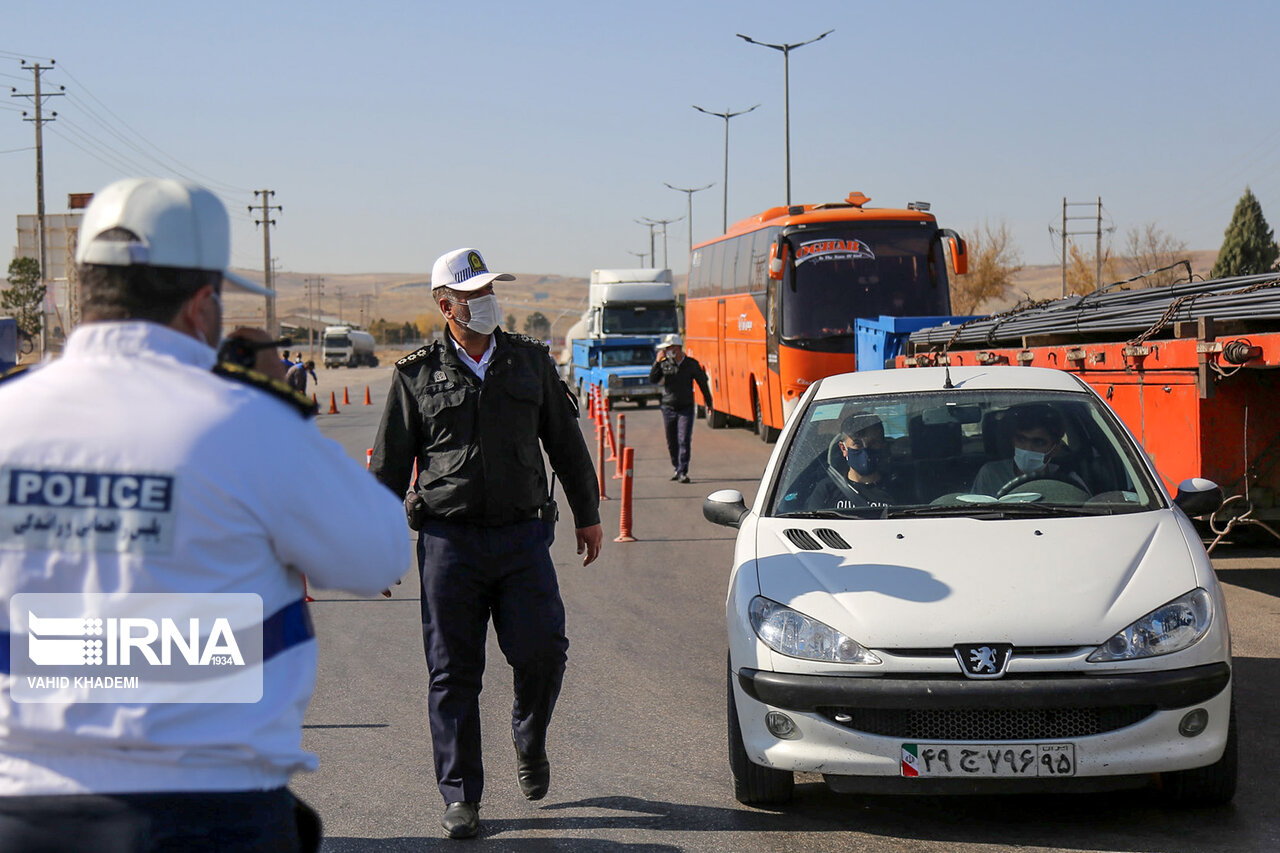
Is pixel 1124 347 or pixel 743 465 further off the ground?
pixel 1124 347

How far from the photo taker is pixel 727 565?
11.1m

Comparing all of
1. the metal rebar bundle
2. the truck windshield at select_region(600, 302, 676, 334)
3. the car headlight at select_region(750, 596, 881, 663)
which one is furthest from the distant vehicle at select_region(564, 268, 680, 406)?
the car headlight at select_region(750, 596, 881, 663)

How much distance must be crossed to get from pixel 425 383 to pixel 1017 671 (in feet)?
7.46

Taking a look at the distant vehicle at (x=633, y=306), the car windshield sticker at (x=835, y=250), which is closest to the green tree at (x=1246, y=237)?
the distant vehicle at (x=633, y=306)

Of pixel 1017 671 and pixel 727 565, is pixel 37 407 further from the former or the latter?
pixel 727 565

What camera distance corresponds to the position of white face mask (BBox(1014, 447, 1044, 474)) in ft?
19.7

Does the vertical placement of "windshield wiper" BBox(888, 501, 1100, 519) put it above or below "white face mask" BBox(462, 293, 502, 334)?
below

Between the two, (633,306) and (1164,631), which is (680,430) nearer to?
(1164,631)

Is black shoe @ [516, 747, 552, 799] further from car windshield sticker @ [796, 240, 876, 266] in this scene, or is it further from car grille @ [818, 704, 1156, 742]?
car windshield sticker @ [796, 240, 876, 266]

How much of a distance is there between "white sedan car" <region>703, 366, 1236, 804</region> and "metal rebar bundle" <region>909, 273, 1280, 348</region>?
3266mm

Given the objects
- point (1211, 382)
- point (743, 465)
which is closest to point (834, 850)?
point (1211, 382)

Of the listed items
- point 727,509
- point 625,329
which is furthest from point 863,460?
point 625,329

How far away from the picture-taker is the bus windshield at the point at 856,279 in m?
21.5

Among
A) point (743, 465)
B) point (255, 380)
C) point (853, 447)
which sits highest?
point (255, 380)
